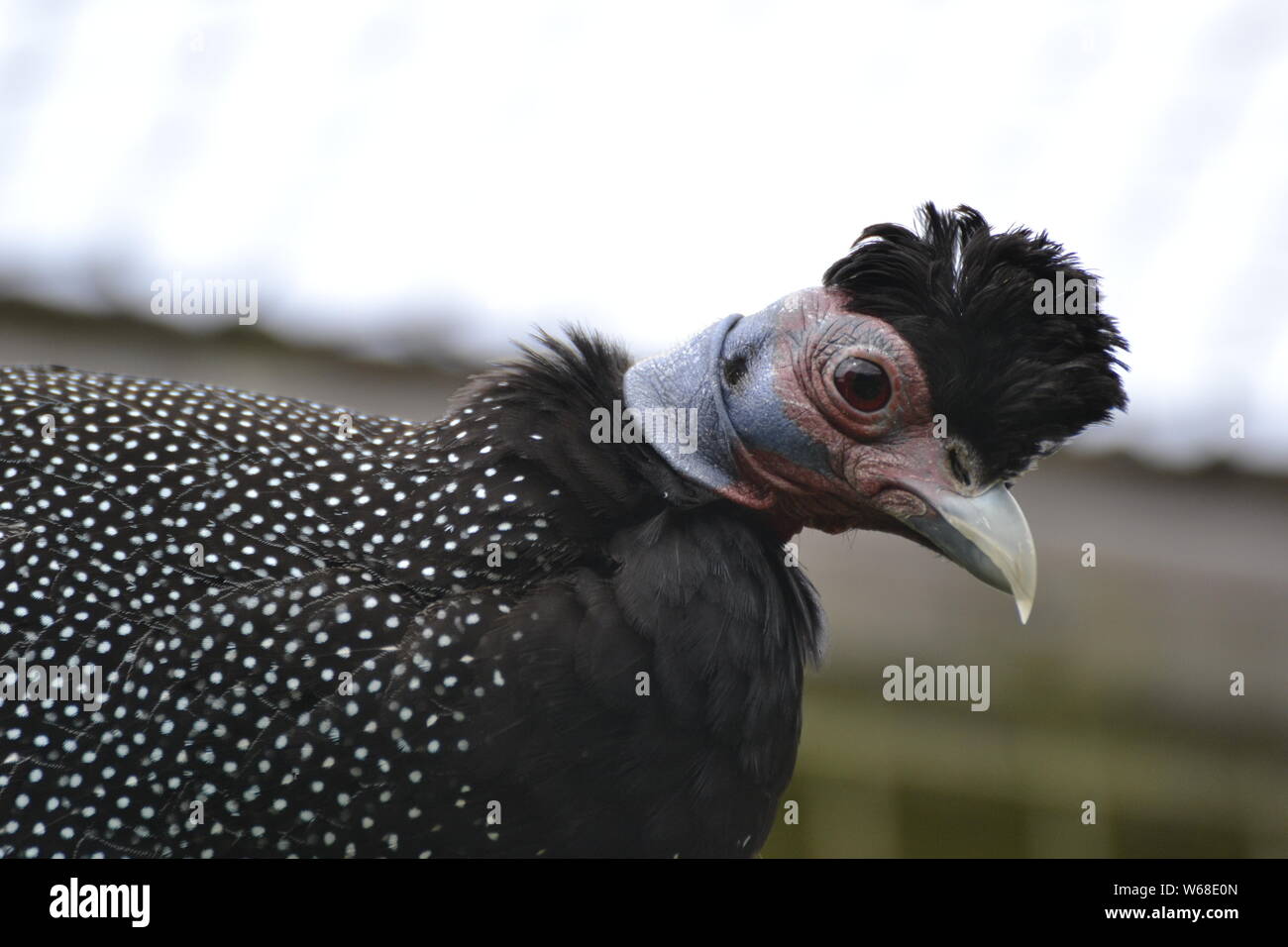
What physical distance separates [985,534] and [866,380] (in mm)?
482

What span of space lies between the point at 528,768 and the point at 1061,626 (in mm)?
5223

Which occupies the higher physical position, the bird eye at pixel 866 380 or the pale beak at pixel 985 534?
the bird eye at pixel 866 380

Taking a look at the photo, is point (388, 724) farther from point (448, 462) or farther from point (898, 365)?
point (898, 365)

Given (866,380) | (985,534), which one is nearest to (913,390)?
(866,380)

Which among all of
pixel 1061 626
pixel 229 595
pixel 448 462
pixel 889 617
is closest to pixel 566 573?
pixel 448 462

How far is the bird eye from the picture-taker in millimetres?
3488

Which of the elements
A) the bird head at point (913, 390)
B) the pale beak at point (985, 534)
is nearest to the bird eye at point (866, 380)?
the bird head at point (913, 390)

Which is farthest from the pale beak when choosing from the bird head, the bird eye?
the bird eye

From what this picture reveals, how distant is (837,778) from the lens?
25.5 feet

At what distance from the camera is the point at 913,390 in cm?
346

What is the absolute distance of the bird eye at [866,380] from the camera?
11.4 ft

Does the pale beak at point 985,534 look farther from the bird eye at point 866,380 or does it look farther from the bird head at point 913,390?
the bird eye at point 866,380

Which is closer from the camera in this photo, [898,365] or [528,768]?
[528,768]

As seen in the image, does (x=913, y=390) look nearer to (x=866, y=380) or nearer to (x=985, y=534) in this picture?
(x=866, y=380)
